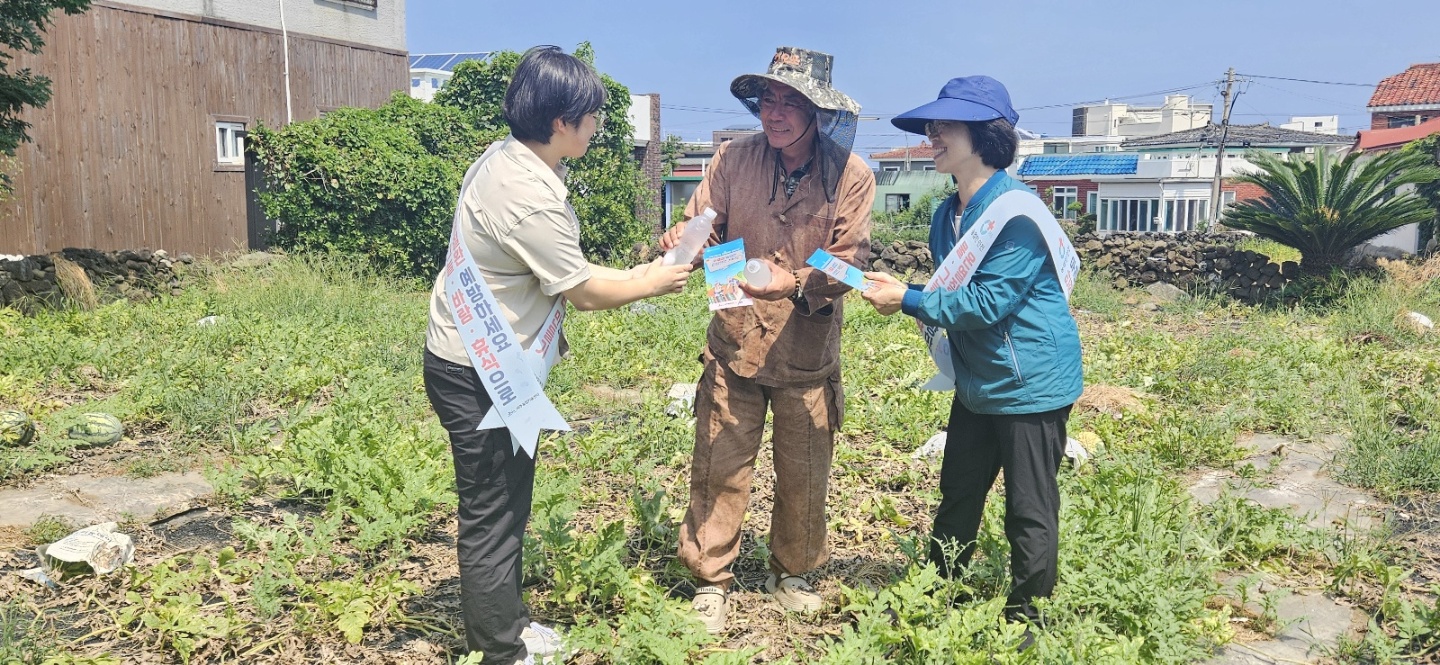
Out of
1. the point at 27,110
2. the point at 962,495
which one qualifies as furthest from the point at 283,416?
the point at 27,110

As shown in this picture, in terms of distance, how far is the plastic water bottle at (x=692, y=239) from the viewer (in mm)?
3281

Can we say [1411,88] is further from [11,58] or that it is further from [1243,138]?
[11,58]

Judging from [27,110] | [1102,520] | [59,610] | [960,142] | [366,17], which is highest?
[366,17]

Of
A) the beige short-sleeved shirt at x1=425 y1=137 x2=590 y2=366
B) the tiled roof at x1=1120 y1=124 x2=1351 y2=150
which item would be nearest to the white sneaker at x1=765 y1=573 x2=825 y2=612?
the beige short-sleeved shirt at x1=425 y1=137 x2=590 y2=366

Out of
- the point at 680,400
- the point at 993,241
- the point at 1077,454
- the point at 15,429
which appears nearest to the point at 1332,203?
the point at 1077,454

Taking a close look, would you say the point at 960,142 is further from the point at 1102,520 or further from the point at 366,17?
the point at 366,17

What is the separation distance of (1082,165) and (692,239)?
52.1 metres

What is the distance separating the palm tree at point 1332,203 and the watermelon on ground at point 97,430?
1214cm

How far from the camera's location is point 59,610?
349 centimetres

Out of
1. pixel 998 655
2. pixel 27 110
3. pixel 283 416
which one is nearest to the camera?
pixel 998 655

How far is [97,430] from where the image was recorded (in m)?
5.21

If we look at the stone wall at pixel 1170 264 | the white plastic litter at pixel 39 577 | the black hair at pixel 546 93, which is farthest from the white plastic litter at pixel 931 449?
the stone wall at pixel 1170 264

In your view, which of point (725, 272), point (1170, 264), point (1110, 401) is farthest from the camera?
point (1170, 264)

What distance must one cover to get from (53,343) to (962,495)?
20.6ft
